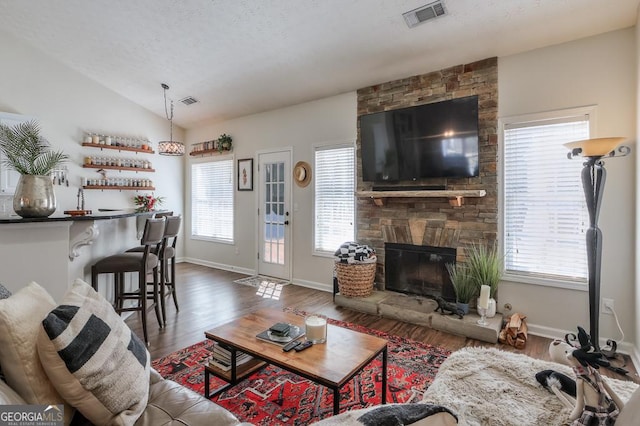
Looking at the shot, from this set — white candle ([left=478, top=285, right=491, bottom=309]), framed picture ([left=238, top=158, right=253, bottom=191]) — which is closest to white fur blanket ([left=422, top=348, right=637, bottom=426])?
white candle ([left=478, top=285, right=491, bottom=309])

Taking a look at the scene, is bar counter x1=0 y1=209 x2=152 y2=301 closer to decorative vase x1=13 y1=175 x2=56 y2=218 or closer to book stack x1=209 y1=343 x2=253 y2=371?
decorative vase x1=13 y1=175 x2=56 y2=218

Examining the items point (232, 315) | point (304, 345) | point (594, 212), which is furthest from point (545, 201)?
point (232, 315)

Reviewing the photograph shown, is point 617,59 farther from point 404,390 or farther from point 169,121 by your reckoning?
point 169,121

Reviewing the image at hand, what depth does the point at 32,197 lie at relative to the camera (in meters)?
2.24

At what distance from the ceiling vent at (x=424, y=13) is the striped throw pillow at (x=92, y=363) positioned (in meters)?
3.24

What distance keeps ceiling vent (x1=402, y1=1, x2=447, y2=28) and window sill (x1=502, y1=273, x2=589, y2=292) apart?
2.71 meters

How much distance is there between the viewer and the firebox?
3.87 m

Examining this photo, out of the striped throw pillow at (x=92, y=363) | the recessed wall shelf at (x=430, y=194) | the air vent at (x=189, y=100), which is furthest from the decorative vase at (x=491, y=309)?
the air vent at (x=189, y=100)

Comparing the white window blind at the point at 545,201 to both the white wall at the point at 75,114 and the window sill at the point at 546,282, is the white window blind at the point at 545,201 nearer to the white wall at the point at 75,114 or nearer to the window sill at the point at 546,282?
the window sill at the point at 546,282

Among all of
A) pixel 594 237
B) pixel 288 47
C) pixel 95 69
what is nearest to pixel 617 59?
pixel 594 237

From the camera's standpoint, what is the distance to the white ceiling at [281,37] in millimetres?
2916

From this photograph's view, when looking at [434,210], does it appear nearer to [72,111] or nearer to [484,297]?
[484,297]

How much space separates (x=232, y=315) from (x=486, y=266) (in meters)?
2.85

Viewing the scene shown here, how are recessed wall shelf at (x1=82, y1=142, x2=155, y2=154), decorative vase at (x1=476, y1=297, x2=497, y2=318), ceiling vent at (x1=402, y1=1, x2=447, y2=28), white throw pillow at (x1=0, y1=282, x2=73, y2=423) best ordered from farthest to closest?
1. recessed wall shelf at (x1=82, y1=142, x2=155, y2=154)
2. decorative vase at (x1=476, y1=297, x2=497, y2=318)
3. ceiling vent at (x1=402, y1=1, x2=447, y2=28)
4. white throw pillow at (x1=0, y1=282, x2=73, y2=423)
